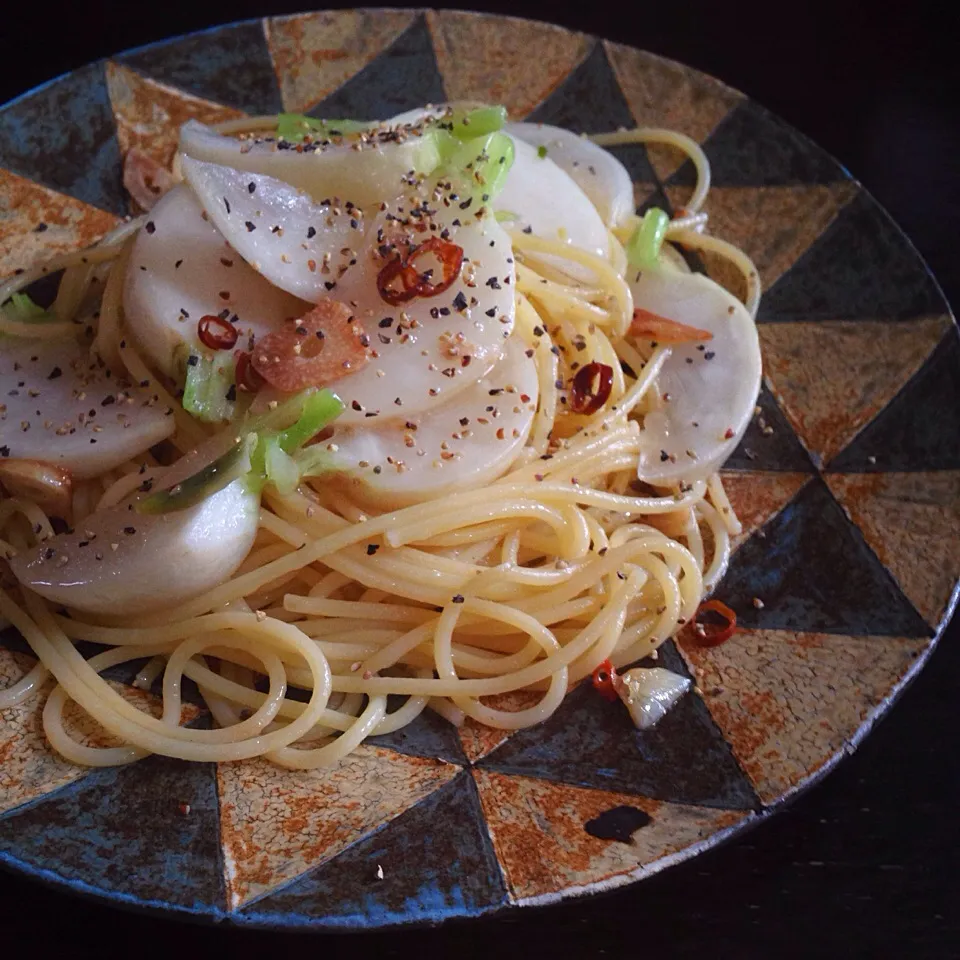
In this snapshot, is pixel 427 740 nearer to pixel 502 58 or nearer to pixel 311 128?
pixel 311 128

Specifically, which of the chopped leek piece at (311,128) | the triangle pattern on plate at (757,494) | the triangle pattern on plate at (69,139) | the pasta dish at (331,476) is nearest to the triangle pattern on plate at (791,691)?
the pasta dish at (331,476)

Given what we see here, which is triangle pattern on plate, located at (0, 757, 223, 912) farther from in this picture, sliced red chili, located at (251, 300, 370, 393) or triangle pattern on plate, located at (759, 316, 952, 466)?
triangle pattern on plate, located at (759, 316, 952, 466)

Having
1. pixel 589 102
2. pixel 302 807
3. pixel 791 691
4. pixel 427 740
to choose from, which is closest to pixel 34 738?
pixel 302 807

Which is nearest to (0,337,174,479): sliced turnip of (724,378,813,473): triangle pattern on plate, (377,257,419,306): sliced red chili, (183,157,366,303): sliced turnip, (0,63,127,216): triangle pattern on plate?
(183,157,366,303): sliced turnip

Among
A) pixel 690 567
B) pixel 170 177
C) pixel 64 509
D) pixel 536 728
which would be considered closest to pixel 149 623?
pixel 64 509

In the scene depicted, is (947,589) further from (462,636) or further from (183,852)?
(183,852)

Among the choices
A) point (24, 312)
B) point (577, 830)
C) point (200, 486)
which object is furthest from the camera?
point (24, 312)
